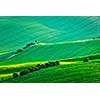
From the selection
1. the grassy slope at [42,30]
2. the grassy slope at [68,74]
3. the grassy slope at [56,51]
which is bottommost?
the grassy slope at [68,74]

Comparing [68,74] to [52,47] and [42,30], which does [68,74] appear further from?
[42,30]

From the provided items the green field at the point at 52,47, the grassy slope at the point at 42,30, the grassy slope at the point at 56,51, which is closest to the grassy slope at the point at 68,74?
the green field at the point at 52,47

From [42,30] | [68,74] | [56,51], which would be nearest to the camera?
[68,74]

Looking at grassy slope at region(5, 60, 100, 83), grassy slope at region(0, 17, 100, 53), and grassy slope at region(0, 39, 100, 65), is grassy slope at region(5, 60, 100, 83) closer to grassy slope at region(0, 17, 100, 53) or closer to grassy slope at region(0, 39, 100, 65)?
grassy slope at region(0, 39, 100, 65)

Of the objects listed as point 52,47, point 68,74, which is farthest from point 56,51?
point 68,74

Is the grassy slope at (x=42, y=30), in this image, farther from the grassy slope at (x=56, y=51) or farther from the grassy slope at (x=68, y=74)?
the grassy slope at (x=68, y=74)

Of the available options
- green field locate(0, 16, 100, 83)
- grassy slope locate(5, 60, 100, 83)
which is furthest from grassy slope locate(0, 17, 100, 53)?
grassy slope locate(5, 60, 100, 83)

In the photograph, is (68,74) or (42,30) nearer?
(68,74)
